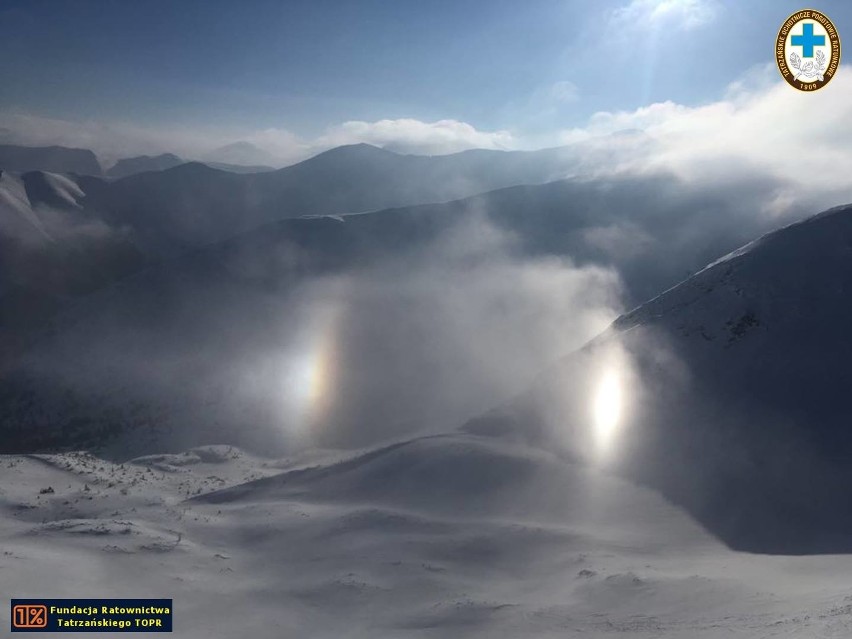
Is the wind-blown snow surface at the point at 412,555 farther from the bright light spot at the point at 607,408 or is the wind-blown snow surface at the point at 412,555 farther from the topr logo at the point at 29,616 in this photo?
the bright light spot at the point at 607,408

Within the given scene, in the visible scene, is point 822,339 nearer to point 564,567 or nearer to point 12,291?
point 564,567

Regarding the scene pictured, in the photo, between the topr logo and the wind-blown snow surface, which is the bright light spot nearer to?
the wind-blown snow surface

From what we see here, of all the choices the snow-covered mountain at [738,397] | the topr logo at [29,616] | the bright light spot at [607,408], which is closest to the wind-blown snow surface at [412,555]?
the topr logo at [29,616]

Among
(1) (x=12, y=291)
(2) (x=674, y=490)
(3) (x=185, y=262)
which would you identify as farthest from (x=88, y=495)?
(1) (x=12, y=291)

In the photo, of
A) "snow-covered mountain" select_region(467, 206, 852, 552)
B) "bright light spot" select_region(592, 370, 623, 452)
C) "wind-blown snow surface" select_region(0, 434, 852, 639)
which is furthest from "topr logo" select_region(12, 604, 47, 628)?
"bright light spot" select_region(592, 370, 623, 452)

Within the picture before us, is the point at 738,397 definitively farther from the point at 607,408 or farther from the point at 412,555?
the point at 412,555

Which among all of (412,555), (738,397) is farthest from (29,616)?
(738,397)
